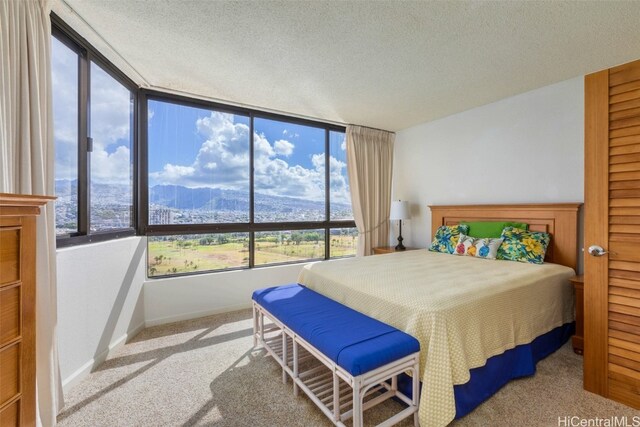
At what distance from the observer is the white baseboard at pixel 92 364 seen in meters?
1.89

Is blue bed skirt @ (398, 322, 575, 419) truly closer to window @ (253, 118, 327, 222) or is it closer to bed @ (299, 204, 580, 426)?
bed @ (299, 204, 580, 426)

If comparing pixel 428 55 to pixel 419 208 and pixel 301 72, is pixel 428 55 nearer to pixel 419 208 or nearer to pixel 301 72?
pixel 301 72

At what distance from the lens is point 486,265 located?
2.58m

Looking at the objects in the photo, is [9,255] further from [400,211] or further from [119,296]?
[400,211]

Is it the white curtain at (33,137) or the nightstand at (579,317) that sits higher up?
the white curtain at (33,137)

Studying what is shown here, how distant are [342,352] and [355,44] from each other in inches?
83.3

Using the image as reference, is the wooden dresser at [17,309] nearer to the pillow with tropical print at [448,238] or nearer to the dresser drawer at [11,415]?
the dresser drawer at [11,415]

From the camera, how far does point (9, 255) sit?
852 millimetres

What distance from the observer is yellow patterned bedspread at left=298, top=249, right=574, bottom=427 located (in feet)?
4.96

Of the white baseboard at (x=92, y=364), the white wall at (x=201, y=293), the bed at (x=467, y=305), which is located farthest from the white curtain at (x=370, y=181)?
the white baseboard at (x=92, y=364)

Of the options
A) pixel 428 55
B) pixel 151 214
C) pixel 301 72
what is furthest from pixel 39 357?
pixel 428 55

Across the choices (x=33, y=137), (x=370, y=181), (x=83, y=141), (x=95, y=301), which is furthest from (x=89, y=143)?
(x=370, y=181)

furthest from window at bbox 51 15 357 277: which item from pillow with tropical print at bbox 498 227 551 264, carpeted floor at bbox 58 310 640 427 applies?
pillow with tropical print at bbox 498 227 551 264

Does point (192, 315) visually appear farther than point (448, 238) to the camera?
No
